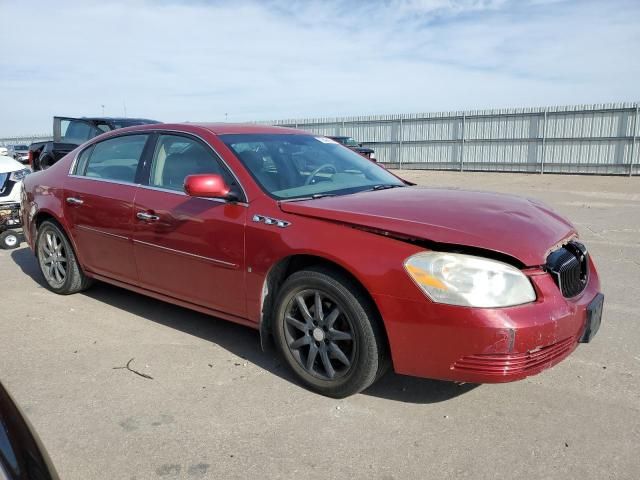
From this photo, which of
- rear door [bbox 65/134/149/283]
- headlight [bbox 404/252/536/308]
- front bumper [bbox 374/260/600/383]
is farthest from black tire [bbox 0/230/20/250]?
headlight [bbox 404/252/536/308]

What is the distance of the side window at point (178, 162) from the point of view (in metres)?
3.92

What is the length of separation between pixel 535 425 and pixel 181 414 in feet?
6.25

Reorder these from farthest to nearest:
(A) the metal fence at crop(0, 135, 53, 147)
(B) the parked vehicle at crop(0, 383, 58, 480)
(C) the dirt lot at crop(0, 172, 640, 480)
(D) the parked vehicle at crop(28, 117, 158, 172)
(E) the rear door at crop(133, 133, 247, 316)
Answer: (A) the metal fence at crop(0, 135, 53, 147)
(D) the parked vehicle at crop(28, 117, 158, 172)
(E) the rear door at crop(133, 133, 247, 316)
(C) the dirt lot at crop(0, 172, 640, 480)
(B) the parked vehicle at crop(0, 383, 58, 480)

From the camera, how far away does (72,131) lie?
1170 cm

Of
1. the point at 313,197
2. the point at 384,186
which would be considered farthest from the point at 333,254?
the point at 384,186

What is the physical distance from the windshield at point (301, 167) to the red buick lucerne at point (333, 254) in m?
0.01

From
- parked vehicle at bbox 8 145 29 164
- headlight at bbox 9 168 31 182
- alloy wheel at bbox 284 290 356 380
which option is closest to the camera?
alloy wheel at bbox 284 290 356 380

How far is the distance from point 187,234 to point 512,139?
22146 millimetres

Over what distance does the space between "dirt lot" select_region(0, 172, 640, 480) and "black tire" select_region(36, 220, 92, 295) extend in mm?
587

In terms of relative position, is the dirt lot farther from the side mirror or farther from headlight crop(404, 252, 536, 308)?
the side mirror

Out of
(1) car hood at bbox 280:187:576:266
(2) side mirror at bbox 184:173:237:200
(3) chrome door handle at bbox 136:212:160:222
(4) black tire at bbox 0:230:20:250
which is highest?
(2) side mirror at bbox 184:173:237:200

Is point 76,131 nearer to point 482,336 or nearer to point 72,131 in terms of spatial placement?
point 72,131

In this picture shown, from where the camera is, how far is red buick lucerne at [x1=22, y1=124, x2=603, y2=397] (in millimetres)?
2787

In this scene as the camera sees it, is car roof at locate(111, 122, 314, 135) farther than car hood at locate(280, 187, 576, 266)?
Yes
